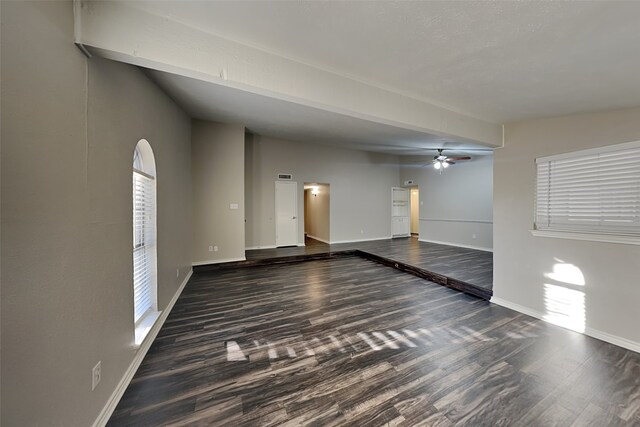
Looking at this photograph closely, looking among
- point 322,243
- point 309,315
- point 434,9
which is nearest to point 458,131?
point 434,9

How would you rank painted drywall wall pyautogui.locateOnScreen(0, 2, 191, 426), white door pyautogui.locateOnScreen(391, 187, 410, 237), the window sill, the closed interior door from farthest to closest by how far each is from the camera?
the closed interior door
white door pyautogui.locateOnScreen(391, 187, 410, 237)
the window sill
painted drywall wall pyautogui.locateOnScreen(0, 2, 191, 426)

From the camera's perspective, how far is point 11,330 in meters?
0.93

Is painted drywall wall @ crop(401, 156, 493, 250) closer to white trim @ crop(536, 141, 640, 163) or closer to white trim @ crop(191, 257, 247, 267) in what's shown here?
white trim @ crop(536, 141, 640, 163)

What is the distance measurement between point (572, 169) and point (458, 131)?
1.34 metres

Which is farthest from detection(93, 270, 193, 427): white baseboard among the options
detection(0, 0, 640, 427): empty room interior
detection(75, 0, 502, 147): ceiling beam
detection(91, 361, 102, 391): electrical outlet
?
detection(75, 0, 502, 147): ceiling beam

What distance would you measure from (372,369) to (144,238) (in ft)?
8.59

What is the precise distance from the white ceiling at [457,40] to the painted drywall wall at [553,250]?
1.41 ft

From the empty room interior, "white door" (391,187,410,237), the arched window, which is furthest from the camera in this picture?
"white door" (391,187,410,237)

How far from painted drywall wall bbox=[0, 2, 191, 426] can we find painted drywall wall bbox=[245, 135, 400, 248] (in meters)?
4.59

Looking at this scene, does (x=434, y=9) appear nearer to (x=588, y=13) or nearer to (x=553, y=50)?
(x=588, y=13)

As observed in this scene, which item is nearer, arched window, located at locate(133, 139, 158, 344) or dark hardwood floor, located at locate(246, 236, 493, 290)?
arched window, located at locate(133, 139, 158, 344)

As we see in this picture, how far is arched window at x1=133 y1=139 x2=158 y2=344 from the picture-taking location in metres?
2.32

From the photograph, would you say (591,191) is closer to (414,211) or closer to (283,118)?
(283,118)

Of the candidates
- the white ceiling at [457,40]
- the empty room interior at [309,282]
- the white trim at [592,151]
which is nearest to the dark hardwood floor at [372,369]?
the empty room interior at [309,282]
